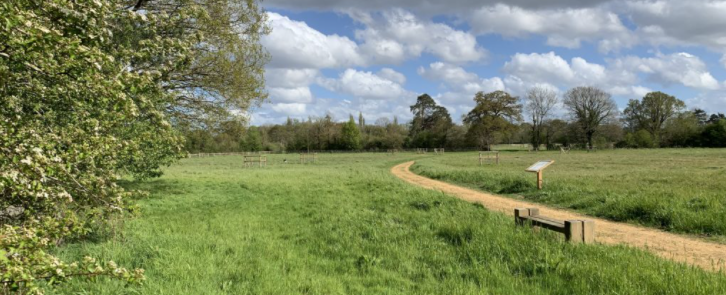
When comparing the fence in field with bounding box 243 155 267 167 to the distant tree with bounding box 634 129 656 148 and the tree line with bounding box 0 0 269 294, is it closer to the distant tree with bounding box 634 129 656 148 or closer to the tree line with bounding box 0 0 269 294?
the tree line with bounding box 0 0 269 294

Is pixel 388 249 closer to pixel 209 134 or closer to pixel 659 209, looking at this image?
pixel 659 209

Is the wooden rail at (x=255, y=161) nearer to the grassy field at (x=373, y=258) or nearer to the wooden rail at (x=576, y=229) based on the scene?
the grassy field at (x=373, y=258)

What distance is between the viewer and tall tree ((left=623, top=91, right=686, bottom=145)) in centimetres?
8219

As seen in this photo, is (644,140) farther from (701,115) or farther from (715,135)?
(701,115)

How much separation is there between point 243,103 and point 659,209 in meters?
15.2

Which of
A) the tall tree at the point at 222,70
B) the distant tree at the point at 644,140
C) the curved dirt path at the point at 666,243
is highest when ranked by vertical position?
the tall tree at the point at 222,70

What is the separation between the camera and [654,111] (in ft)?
276

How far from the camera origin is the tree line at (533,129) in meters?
80.1

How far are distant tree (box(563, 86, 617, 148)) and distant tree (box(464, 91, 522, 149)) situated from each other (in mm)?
11346

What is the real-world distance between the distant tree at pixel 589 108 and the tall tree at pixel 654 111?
9851 mm

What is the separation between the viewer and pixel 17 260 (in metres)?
2.77

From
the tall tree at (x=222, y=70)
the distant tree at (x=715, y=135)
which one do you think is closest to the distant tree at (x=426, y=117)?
the distant tree at (x=715, y=135)

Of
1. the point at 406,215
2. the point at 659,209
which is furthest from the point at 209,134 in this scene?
the point at 659,209

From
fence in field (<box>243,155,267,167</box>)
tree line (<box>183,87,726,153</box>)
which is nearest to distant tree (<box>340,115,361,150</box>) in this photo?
tree line (<box>183,87,726,153</box>)
